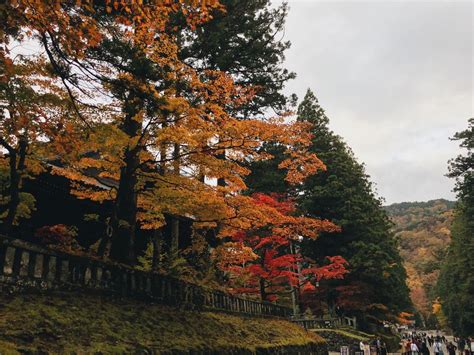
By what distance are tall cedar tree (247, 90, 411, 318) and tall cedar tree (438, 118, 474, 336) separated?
22.2ft

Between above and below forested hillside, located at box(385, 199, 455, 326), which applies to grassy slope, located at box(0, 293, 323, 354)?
below

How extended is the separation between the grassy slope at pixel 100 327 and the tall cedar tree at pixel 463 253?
29.0 metres

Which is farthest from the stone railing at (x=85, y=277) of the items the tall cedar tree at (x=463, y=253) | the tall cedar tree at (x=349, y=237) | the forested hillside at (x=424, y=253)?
the forested hillside at (x=424, y=253)

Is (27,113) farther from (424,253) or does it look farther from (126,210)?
(424,253)

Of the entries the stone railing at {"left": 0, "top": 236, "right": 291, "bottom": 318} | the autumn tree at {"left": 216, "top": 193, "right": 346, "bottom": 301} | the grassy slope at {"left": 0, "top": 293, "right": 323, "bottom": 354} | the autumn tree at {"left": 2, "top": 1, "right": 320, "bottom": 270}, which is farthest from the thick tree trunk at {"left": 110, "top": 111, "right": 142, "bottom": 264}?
the autumn tree at {"left": 216, "top": 193, "right": 346, "bottom": 301}

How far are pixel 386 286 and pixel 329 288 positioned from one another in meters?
4.90

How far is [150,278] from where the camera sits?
9.12 metres

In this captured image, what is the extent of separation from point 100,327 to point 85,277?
1.52 m

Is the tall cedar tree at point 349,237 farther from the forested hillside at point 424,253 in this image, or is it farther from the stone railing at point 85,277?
the forested hillside at point 424,253

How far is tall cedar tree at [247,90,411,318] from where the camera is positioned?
1210 inches

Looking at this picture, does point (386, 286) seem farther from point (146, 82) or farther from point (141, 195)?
point (146, 82)

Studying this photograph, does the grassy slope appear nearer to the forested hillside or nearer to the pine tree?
the pine tree

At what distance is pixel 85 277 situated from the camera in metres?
7.48

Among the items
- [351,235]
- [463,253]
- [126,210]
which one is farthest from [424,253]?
[126,210]
